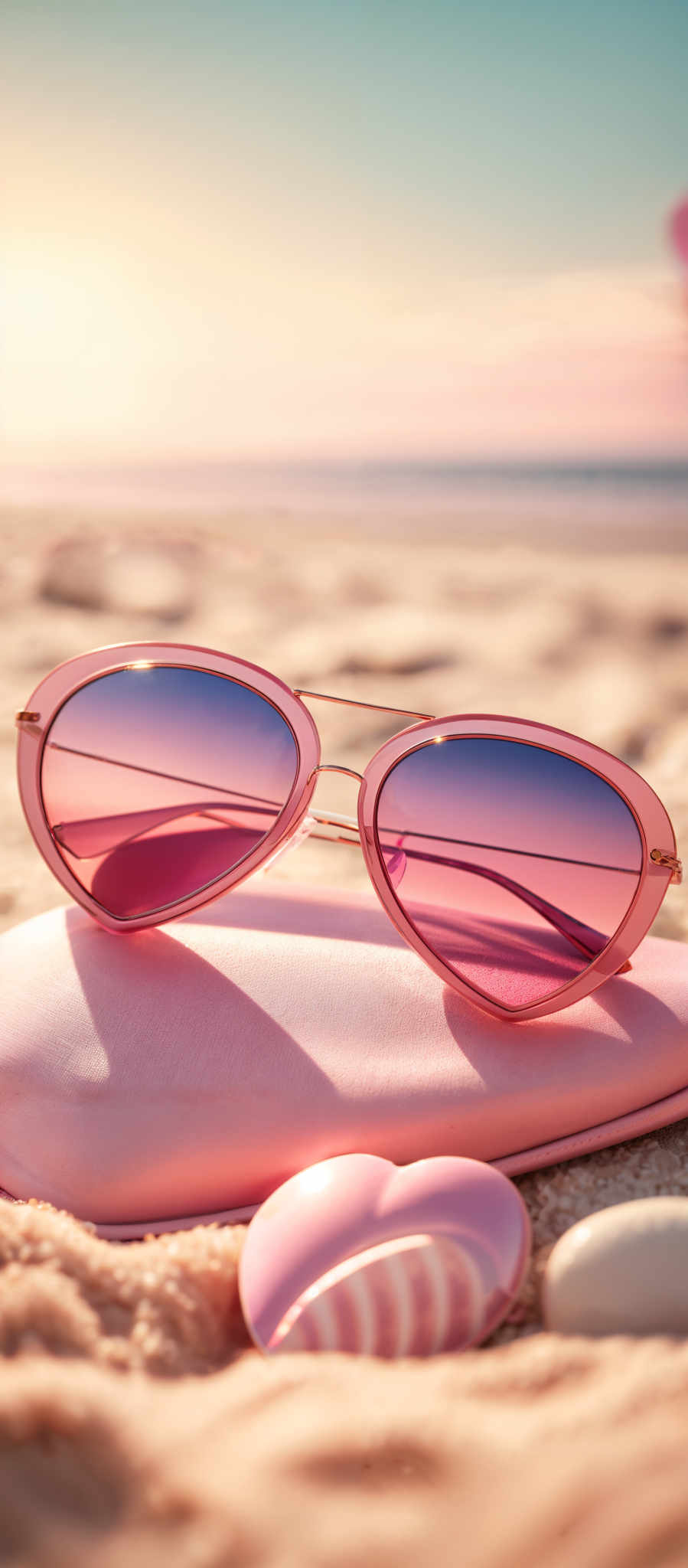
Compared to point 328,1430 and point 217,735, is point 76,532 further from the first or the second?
point 328,1430

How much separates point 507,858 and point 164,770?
1.02 ft

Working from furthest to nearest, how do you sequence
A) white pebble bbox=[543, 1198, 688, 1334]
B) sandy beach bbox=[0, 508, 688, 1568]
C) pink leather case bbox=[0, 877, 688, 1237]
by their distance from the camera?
pink leather case bbox=[0, 877, 688, 1237] < white pebble bbox=[543, 1198, 688, 1334] < sandy beach bbox=[0, 508, 688, 1568]

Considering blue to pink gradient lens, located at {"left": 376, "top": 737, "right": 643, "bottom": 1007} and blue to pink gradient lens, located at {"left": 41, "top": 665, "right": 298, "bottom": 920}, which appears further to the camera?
blue to pink gradient lens, located at {"left": 41, "top": 665, "right": 298, "bottom": 920}

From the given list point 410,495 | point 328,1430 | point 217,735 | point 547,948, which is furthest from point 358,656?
point 410,495

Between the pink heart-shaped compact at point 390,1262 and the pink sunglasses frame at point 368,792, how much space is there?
21 cm

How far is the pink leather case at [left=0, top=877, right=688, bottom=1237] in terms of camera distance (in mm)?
689

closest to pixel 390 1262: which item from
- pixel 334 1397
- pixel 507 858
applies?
pixel 334 1397

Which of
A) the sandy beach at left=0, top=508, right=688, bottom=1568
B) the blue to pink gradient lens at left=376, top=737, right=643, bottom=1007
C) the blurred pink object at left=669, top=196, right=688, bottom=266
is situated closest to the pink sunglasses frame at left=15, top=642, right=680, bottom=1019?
the blue to pink gradient lens at left=376, top=737, right=643, bottom=1007

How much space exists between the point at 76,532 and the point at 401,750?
2.28 metres

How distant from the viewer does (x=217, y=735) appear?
0.89 meters

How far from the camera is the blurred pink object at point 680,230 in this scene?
2.74m

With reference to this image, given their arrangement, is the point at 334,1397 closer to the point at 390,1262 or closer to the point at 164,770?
the point at 390,1262

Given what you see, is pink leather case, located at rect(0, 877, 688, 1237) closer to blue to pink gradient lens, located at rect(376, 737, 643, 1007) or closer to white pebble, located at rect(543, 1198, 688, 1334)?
blue to pink gradient lens, located at rect(376, 737, 643, 1007)

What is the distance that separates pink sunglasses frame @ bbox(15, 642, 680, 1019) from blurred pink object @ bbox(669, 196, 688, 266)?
245 centimetres
